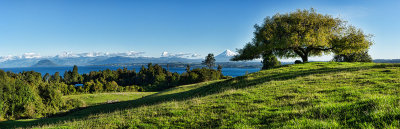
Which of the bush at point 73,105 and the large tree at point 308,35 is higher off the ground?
the large tree at point 308,35

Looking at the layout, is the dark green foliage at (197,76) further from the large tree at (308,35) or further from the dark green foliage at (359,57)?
the large tree at (308,35)

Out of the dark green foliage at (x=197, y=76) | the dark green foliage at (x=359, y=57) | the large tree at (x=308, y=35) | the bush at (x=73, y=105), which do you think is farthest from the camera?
the dark green foliage at (x=197, y=76)

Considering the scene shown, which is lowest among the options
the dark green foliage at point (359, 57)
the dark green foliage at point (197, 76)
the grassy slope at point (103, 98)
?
the grassy slope at point (103, 98)

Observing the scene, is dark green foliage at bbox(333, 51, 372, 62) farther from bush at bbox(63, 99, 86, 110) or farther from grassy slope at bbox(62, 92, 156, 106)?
bush at bbox(63, 99, 86, 110)

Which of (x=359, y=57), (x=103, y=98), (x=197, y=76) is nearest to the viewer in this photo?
(x=359, y=57)

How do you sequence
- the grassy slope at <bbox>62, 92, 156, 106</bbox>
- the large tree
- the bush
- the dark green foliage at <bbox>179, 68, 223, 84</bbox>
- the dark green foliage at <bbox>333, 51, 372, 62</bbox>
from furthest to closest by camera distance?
the dark green foliage at <bbox>179, 68, 223, 84</bbox>
the grassy slope at <bbox>62, 92, 156, 106</bbox>
the dark green foliage at <bbox>333, 51, 372, 62</bbox>
the bush
the large tree

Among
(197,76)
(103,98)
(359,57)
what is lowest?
(103,98)

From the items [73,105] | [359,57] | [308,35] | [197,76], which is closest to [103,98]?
[73,105]

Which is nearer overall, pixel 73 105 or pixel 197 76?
pixel 73 105

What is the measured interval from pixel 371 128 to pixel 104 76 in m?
175

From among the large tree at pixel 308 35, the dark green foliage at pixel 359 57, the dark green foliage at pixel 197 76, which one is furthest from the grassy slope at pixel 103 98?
the dark green foliage at pixel 359 57

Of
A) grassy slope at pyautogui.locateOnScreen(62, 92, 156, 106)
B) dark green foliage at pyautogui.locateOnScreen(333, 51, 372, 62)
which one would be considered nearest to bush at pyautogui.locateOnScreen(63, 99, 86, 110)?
grassy slope at pyautogui.locateOnScreen(62, 92, 156, 106)

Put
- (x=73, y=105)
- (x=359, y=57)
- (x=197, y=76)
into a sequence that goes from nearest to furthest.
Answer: (x=73, y=105), (x=359, y=57), (x=197, y=76)

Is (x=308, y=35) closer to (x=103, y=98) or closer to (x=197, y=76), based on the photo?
(x=103, y=98)
